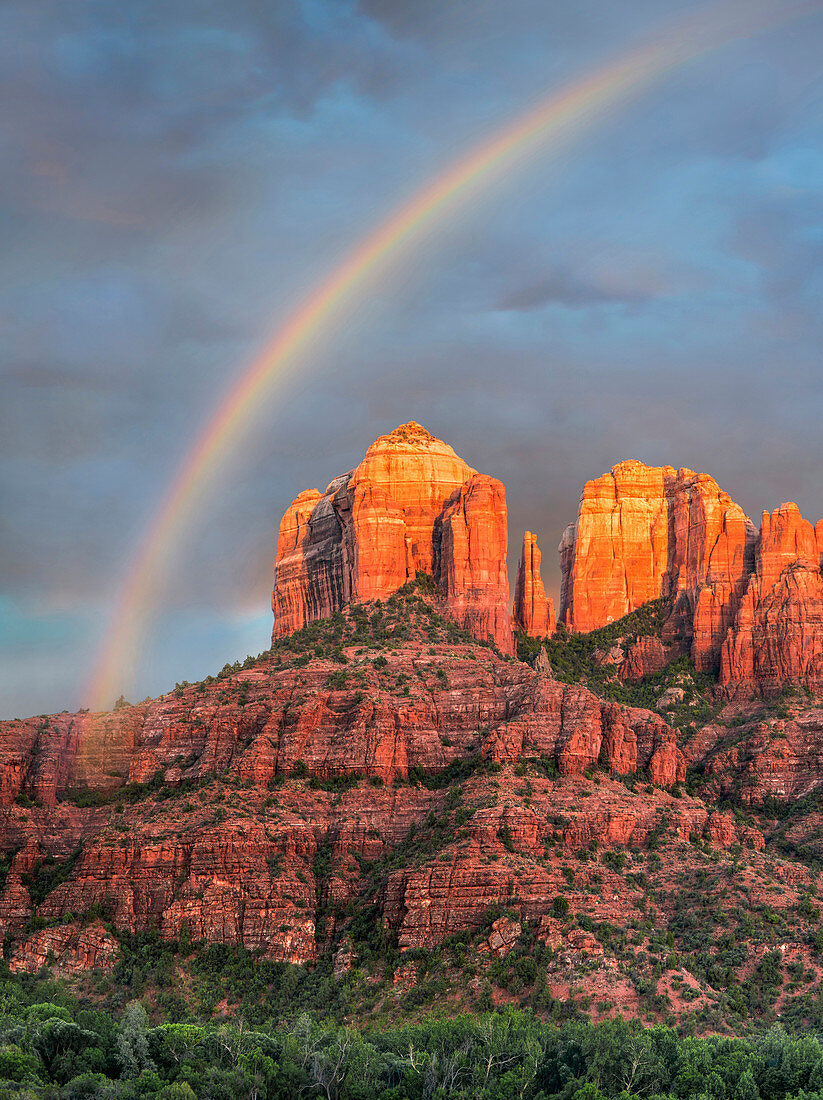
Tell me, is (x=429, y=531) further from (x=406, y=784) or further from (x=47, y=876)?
(x=47, y=876)

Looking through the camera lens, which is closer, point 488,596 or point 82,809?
point 82,809

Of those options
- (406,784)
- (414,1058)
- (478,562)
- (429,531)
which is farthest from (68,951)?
(429,531)

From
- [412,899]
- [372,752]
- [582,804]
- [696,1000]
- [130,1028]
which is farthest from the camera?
[372,752]

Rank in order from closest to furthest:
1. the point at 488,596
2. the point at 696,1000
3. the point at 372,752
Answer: the point at 696,1000 < the point at 372,752 < the point at 488,596

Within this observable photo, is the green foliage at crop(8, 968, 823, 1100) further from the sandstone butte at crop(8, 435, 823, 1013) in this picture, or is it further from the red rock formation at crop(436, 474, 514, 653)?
the red rock formation at crop(436, 474, 514, 653)

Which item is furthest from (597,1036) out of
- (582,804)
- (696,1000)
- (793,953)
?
(582,804)

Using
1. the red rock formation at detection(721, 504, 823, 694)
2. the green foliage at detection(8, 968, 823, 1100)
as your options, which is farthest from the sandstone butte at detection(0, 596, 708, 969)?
the red rock formation at detection(721, 504, 823, 694)

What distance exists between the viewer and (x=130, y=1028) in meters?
118

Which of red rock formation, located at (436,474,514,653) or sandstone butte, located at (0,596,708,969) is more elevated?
red rock formation, located at (436,474,514,653)

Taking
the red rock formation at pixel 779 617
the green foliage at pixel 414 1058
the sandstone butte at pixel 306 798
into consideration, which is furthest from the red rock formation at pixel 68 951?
the red rock formation at pixel 779 617

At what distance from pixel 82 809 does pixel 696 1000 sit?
229 feet

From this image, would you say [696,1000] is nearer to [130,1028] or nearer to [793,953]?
[793,953]

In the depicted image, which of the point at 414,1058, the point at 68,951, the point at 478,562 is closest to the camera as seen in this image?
the point at 414,1058

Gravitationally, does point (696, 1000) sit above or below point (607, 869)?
below
